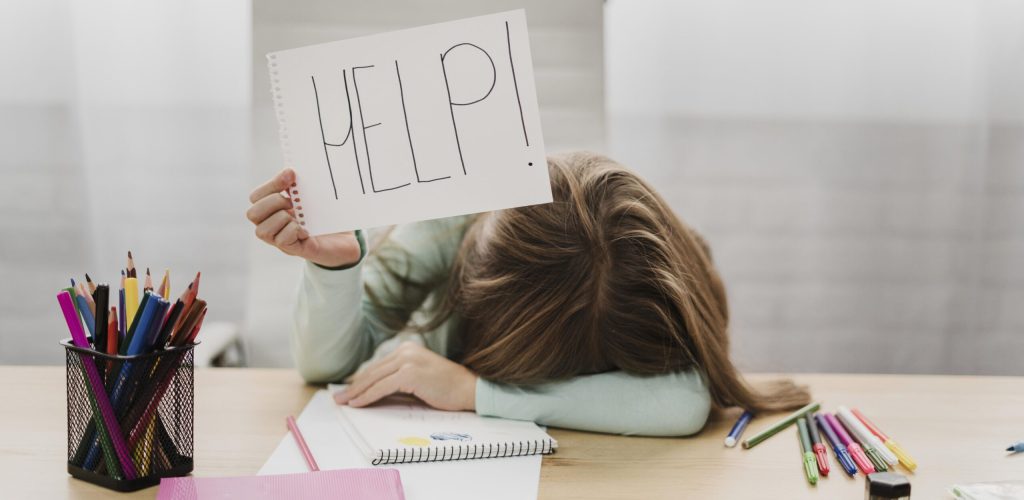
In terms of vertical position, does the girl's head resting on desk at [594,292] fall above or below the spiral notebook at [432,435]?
above

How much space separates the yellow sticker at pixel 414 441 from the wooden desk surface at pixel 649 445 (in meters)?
0.11

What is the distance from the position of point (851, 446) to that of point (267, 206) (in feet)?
1.86

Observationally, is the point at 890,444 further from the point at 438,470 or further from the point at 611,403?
the point at 438,470

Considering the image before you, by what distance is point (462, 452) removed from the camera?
670 mm

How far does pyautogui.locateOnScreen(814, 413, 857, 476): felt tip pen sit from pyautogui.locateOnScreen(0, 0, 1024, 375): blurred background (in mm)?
765

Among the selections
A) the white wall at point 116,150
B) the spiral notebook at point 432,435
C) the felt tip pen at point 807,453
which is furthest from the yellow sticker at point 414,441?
the white wall at point 116,150

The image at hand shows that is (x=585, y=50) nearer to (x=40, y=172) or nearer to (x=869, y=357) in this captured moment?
(x=869, y=357)

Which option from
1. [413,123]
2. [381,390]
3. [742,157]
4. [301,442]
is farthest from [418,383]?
[742,157]

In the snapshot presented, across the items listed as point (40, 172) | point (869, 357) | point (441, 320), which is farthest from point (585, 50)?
point (40, 172)

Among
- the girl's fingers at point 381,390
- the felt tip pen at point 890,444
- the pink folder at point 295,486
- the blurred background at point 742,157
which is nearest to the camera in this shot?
the pink folder at point 295,486

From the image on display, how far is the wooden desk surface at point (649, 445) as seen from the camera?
622 millimetres

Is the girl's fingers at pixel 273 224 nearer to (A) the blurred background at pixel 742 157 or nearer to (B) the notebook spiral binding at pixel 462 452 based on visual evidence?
(B) the notebook spiral binding at pixel 462 452

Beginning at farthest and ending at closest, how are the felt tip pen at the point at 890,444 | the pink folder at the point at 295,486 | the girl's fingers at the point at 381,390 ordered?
the girl's fingers at the point at 381,390 < the felt tip pen at the point at 890,444 < the pink folder at the point at 295,486

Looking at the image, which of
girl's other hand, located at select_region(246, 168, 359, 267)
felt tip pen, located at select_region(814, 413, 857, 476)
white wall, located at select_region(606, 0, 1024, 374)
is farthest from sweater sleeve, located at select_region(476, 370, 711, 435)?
white wall, located at select_region(606, 0, 1024, 374)
